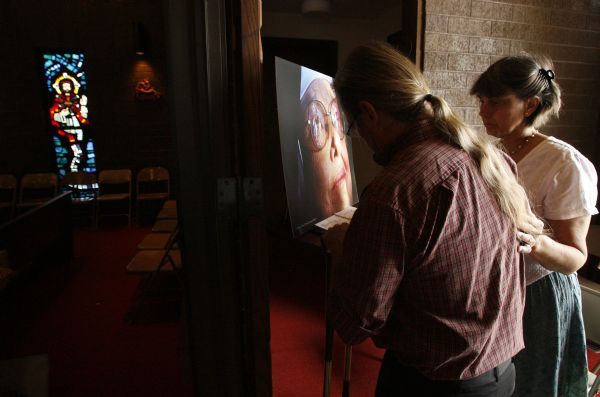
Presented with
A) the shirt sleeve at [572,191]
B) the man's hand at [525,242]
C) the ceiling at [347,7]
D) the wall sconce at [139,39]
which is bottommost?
the man's hand at [525,242]

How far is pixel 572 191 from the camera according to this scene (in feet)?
3.65

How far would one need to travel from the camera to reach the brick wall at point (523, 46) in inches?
85.0

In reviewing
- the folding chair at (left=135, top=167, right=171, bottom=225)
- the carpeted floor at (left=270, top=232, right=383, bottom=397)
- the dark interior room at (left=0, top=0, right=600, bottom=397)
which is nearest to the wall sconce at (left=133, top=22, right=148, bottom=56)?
the dark interior room at (left=0, top=0, right=600, bottom=397)

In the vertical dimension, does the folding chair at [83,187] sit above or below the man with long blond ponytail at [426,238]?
below

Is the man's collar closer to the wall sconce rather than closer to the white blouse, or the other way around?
the white blouse

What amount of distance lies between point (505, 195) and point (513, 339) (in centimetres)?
37

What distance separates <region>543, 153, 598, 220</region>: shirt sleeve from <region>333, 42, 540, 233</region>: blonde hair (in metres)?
0.43

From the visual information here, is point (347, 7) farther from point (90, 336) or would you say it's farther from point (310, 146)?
point (90, 336)

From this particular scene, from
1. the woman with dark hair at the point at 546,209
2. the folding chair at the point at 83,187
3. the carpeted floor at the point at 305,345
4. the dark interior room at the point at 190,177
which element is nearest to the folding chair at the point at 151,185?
the dark interior room at the point at 190,177

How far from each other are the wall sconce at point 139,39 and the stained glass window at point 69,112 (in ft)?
2.76

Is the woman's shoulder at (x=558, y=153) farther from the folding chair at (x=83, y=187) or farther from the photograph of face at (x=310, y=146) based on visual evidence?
the folding chair at (x=83, y=187)

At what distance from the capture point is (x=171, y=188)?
601 cm

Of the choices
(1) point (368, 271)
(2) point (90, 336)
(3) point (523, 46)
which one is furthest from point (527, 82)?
(2) point (90, 336)

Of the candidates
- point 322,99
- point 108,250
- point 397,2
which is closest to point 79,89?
point 108,250
